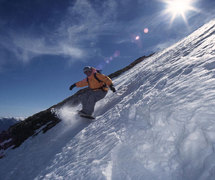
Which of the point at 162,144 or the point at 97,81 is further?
the point at 97,81

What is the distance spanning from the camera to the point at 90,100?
674 cm

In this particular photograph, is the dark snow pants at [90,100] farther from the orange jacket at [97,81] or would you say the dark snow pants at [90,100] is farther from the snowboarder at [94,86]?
the orange jacket at [97,81]

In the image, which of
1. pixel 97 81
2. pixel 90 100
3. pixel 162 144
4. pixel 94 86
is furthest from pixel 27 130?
pixel 162 144

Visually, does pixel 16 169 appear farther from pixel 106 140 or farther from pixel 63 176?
pixel 106 140

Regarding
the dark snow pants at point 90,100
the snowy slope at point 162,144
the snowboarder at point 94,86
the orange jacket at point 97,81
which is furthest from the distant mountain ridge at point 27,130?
the snowy slope at point 162,144

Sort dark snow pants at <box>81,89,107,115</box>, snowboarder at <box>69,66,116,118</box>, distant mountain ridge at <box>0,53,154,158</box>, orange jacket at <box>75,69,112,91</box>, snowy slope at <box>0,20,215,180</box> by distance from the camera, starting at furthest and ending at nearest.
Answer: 1. distant mountain ridge at <box>0,53,154,158</box>
2. orange jacket at <box>75,69,112,91</box>
3. snowboarder at <box>69,66,116,118</box>
4. dark snow pants at <box>81,89,107,115</box>
5. snowy slope at <box>0,20,215,180</box>

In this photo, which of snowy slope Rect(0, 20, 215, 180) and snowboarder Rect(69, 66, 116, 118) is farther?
snowboarder Rect(69, 66, 116, 118)

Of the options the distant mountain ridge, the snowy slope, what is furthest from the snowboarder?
the distant mountain ridge

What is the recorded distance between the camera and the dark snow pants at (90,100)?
21.7 ft

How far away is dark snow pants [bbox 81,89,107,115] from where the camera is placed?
260 inches

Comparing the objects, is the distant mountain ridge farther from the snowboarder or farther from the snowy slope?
the snowy slope

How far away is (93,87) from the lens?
281 inches

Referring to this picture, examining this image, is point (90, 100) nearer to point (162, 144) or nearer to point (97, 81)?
point (97, 81)

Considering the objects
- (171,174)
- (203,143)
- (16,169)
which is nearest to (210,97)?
(203,143)
